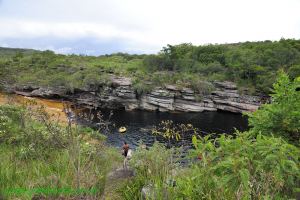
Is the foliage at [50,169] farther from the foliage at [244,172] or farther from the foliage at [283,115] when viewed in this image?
the foliage at [283,115]

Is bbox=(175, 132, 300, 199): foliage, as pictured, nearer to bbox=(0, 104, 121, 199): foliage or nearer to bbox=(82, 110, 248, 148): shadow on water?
bbox=(0, 104, 121, 199): foliage

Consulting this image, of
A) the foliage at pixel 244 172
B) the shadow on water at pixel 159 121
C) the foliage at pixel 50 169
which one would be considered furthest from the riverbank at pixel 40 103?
the shadow on water at pixel 159 121

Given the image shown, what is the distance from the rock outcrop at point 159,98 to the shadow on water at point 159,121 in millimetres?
1713

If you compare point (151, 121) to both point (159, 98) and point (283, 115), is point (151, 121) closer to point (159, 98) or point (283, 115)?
point (159, 98)

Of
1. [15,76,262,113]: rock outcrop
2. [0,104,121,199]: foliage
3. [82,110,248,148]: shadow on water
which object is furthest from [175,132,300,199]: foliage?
[15,76,262,113]: rock outcrop

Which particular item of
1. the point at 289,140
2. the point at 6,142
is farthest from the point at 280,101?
the point at 6,142

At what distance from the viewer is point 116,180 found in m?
6.27

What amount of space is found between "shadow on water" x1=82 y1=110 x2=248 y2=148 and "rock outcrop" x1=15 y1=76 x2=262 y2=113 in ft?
5.62

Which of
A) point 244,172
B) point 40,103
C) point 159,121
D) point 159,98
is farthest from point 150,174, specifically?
point 159,98

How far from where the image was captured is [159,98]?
47.6m

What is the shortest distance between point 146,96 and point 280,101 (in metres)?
40.9

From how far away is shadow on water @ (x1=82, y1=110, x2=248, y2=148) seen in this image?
31.4 metres

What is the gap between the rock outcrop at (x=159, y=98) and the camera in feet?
155

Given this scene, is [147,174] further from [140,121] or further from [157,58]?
[157,58]
